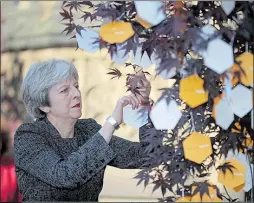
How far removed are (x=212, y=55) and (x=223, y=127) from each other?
0.23m

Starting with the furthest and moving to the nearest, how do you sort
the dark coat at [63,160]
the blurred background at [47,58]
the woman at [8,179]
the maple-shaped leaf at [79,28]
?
the blurred background at [47,58]
the woman at [8,179]
the dark coat at [63,160]
the maple-shaped leaf at [79,28]

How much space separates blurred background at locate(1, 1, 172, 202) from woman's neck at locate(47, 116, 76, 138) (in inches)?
93.9

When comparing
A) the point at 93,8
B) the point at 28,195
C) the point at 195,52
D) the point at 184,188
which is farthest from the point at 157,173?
the point at 28,195

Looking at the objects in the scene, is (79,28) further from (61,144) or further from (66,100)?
(61,144)

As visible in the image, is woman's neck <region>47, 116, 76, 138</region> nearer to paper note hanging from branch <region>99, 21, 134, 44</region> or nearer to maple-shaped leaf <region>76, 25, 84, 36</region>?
maple-shaped leaf <region>76, 25, 84, 36</region>

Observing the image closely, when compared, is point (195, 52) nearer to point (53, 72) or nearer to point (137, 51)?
point (137, 51)

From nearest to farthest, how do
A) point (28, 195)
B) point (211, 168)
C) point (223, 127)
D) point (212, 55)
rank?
point (212, 55) < point (223, 127) < point (211, 168) < point (28, 195)

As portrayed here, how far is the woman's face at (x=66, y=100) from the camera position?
2646 millimetres

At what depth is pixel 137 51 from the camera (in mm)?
2229

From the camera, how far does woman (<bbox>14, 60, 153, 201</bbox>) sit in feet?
7.86

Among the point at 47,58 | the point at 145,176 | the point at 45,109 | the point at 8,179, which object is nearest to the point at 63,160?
the point at 45,109

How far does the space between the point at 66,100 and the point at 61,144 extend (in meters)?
0.16

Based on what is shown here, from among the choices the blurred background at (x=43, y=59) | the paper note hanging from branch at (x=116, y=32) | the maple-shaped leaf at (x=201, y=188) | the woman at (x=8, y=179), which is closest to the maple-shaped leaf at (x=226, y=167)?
the maple-shaped leaf at (x=201, y=188)

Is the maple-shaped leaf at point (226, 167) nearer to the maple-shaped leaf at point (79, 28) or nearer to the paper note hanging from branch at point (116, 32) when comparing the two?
the paper note hanging from branch at point (116, 32)
